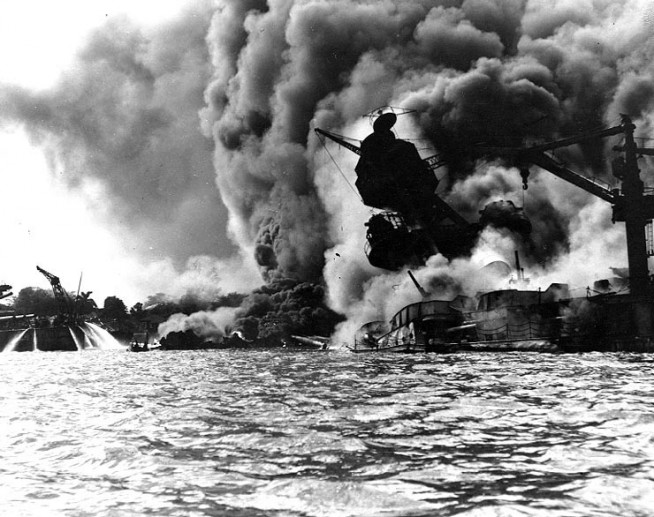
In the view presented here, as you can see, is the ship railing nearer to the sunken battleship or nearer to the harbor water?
the sunken battleship

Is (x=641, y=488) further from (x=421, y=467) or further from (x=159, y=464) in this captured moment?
(x=159, y=464)

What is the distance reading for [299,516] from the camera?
527 cm

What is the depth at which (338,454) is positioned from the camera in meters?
7.91

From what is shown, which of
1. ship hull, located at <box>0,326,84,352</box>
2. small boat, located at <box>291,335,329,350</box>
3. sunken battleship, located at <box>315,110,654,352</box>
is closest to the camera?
sunken battleship, located at <box>315,110,654,352</box>

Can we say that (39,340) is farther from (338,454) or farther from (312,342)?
(338,454)

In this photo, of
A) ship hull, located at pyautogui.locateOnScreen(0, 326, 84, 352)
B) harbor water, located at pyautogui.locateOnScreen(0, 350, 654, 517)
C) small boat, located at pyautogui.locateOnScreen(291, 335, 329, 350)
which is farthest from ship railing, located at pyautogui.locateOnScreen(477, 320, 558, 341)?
ship hull, located at pyautogui.locateOnScreen(0, 326, 84, 352)

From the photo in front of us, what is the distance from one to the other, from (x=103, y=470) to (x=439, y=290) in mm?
63674

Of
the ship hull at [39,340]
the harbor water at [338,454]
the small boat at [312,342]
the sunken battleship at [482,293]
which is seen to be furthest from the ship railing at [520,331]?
the ship hull at [39,340]

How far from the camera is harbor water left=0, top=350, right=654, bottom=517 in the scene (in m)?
5.64

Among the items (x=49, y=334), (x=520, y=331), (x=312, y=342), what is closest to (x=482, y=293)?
(x=520, y=331)

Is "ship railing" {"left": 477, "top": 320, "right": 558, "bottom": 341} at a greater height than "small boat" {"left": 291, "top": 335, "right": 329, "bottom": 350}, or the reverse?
"ship railing" {"left": 477, "top": 320, "right": 558, "bottom": 341}

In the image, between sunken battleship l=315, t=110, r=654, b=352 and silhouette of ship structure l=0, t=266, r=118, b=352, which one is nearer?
sunken battleship l=315, t=110, r=654, b=352

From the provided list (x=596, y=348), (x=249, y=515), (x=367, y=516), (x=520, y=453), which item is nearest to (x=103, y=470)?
(x=249, y=515)

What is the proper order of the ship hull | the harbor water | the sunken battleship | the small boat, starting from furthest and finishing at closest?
the ship hull, the small boat, the sunken battleship, the harbor water
